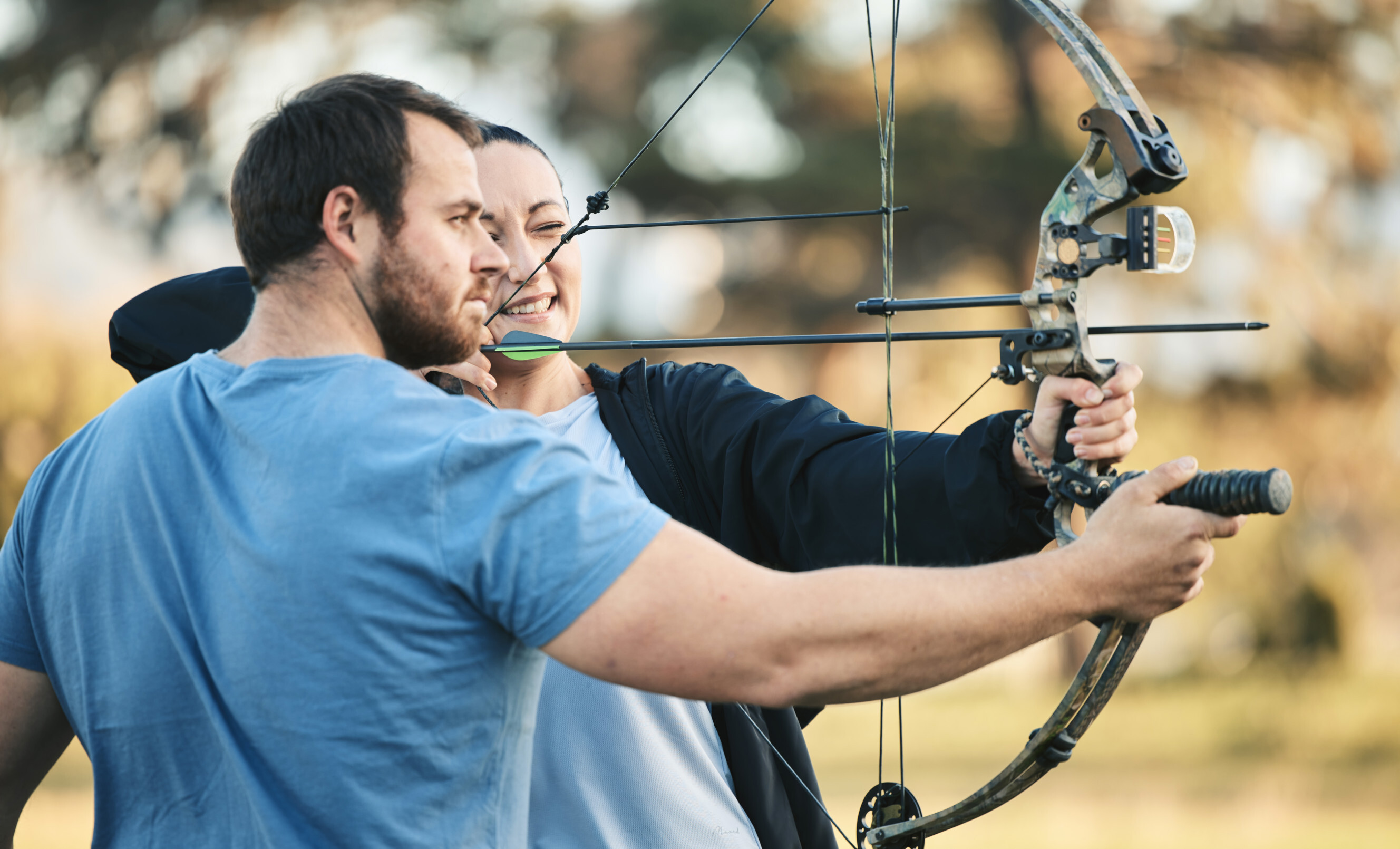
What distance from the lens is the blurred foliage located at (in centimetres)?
906

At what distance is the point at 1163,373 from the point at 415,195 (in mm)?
8906

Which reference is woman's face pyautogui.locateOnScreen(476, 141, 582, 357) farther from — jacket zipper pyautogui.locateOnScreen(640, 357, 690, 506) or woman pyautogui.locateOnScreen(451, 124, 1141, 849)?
jacket zipper pyautogui.locateOnScreen(640, 357, 690, 506)

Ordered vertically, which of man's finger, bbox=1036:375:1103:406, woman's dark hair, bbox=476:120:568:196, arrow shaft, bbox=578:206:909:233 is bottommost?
man's finger, bbox=1036:375:1103:406

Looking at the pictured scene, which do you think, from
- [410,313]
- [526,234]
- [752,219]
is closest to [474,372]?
[526,234]

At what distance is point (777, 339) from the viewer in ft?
5.62

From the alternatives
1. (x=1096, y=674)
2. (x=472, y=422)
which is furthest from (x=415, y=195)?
(x=1096, y=674)

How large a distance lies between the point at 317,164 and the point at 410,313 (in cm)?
17

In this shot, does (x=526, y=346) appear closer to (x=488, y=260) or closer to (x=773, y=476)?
(x=773, y=476)

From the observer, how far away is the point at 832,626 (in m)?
1.02

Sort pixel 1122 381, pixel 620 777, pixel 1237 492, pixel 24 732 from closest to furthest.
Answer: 1. pixel 1237 492
2. pixel 24 732
3. pixel 1122 381
4. pixel 620 777

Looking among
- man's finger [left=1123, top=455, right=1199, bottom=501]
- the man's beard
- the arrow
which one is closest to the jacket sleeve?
the arrow

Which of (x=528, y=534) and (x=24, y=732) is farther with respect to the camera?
(x=24, y=732)

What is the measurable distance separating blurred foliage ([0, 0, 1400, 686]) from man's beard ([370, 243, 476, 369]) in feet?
24.2

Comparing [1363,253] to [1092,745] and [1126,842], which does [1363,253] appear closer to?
[1092,745]
